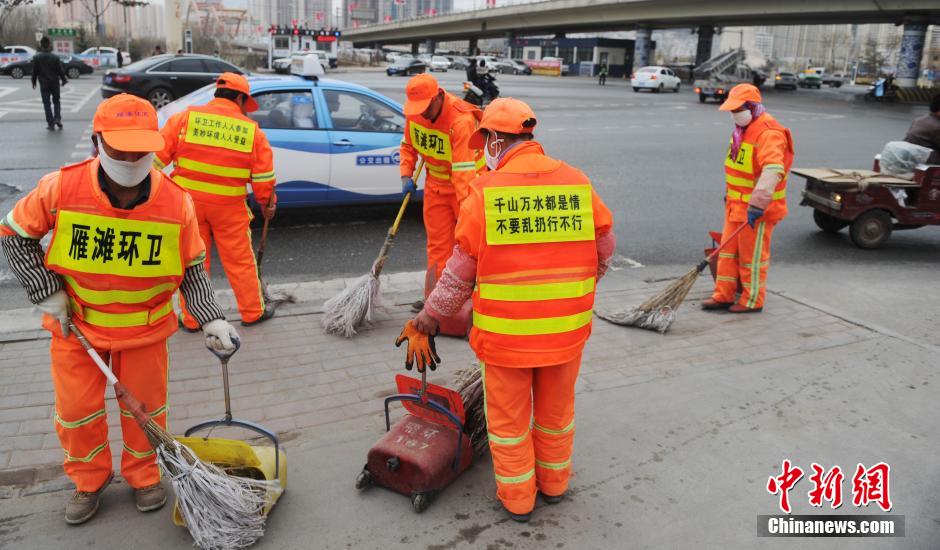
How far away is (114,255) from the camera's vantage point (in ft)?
9.80

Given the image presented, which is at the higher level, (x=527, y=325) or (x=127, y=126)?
(x=127, y=126)

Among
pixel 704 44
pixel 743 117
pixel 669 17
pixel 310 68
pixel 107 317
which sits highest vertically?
pixel 669 17

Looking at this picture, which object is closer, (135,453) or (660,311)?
(135,453)

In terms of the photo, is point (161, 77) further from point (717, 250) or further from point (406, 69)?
point (406, 69)

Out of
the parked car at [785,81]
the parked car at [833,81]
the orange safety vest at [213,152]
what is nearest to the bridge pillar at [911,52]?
the parked car at [785,81]

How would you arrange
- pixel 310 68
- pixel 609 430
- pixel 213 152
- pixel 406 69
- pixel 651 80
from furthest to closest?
1. pixel 406 69
2. pixel 651 80
3. pixel 310 68
4. pixel 213 152
5. pixel 609 430

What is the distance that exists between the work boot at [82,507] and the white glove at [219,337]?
2.71 feet

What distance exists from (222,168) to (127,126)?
231 cm

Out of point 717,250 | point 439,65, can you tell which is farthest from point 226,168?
point 439,65

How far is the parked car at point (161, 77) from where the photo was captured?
59.4 ft

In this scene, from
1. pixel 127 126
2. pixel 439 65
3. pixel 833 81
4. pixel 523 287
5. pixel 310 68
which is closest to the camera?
pixel 127 126

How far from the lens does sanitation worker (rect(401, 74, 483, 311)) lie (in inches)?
207

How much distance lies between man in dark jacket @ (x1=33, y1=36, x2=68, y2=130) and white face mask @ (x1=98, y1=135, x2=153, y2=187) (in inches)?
545

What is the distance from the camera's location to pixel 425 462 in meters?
3.32
